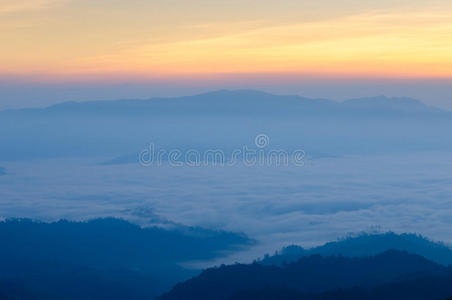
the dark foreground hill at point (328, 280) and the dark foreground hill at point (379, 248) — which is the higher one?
the dark foreground hill at point (379, 248)

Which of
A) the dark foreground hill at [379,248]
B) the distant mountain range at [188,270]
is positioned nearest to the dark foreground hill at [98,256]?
the distant mountain range at [188,270]

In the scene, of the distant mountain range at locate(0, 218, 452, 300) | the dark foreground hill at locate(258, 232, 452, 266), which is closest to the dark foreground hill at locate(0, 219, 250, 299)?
the distant mountain range at locate(0, 218, 452, 300)

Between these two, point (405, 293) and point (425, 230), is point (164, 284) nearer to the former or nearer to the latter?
point (405, 293)

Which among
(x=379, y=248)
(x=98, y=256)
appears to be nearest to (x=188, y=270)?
(x=98, y=256)

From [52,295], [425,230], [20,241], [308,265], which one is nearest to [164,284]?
[52,295]

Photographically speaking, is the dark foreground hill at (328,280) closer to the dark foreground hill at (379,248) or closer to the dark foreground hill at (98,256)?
the dark foreground hill at (98,256)

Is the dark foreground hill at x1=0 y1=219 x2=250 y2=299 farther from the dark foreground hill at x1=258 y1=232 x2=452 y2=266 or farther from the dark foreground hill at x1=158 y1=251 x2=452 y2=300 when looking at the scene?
the dark foreground hill at x1=258 y1=232 x2=452 y2=266

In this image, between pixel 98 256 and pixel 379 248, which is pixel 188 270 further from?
pixel 379 248

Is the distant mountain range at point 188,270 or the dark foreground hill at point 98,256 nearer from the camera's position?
the distant mountain range at point 188,270
